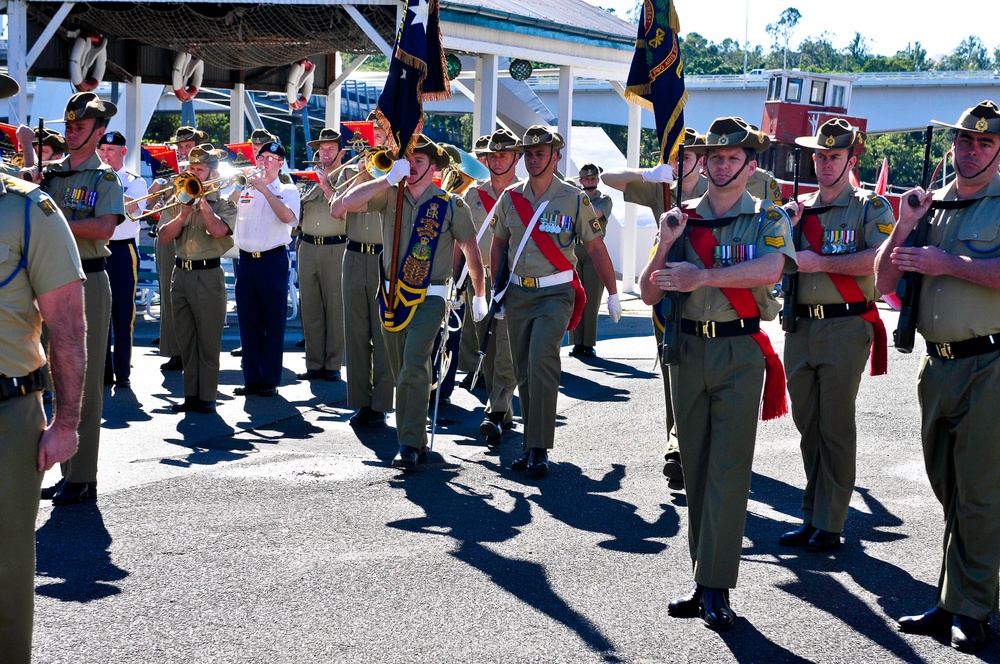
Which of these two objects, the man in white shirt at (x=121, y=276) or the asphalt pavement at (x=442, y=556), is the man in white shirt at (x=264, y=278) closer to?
the man in white shirt at (x=121, y=276)

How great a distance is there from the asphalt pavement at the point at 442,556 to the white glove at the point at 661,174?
1.90 m

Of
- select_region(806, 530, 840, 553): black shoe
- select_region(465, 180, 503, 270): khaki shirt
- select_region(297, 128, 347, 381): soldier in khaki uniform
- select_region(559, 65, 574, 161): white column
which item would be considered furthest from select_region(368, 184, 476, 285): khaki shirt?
select_region(559, 65, 574, 161): white column

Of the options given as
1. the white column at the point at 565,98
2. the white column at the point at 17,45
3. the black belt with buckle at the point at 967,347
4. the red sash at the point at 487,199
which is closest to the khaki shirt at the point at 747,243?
the black belt with buckle at the point at 967,347

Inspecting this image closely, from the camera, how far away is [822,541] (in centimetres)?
626

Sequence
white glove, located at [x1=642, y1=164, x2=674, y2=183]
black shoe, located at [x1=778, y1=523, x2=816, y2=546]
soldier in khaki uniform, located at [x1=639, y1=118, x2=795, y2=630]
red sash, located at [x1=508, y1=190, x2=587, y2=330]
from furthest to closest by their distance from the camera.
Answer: red sash, located at [x1=508, y1=190, x2=587, y2=330] < white glove, located at [x1=642, y1=164, x2=674, y2=183] < black shoe, located at [x1=778, y1=523, x2=816, y2=546] < soldier in khaki uniform, located at [x1=639, y1=118, x2=795, y2=630]

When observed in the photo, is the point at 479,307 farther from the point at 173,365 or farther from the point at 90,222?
the point at 173,365

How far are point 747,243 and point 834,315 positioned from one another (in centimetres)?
122

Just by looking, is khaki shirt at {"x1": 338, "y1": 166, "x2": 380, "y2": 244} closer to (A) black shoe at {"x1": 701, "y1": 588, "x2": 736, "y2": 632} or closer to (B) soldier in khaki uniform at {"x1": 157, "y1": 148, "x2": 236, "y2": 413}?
(B) soldier in khaki uniform at {"x1": 157, "y1": 148, "x2": 236, "y2": 413}

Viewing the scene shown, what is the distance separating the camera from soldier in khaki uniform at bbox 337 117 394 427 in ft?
31.0

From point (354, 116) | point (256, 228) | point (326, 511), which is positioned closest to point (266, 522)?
point (326, 511)

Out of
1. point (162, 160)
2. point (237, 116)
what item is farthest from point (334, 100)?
point (162, 160)

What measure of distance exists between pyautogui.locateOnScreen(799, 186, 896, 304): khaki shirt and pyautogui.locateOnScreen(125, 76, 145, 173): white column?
1337cm

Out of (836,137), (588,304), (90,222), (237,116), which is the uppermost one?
(237,116)

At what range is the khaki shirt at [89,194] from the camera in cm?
701
